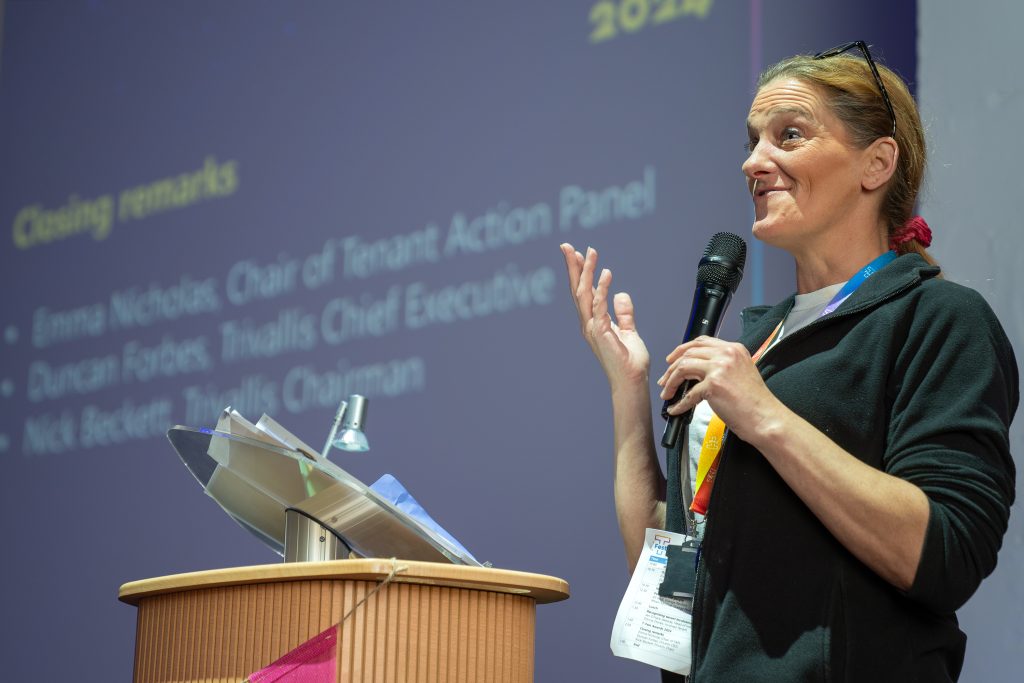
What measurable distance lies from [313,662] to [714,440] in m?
0.56

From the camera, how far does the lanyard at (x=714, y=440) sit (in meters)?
1.63

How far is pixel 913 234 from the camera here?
174 centimetres

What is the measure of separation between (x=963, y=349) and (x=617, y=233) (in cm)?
164

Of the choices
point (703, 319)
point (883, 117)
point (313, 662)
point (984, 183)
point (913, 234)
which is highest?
point (984, 183)

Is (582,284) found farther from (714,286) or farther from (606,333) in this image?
(714,286)

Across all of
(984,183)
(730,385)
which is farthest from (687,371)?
(984,183)

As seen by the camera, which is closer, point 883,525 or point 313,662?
point 883,525

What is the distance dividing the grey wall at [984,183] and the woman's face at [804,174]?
2.61 ft

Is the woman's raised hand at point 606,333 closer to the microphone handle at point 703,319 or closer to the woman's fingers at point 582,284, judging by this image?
the woman's fingers at point 582,284

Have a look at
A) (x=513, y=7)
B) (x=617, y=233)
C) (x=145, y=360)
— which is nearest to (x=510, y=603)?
(x=617, y=233)

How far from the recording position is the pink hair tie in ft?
5.69

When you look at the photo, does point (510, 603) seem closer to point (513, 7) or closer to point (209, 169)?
point (513, 7)

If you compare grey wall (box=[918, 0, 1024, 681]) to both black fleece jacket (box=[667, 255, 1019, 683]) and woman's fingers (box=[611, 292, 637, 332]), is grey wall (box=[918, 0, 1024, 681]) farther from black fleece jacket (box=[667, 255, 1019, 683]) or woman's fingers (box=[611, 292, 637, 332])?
black fleece jacket (box=[667, 255, 1019, 683])

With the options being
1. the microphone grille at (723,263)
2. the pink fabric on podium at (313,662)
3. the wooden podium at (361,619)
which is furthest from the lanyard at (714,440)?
the pink fabric on podium at (313,662)
